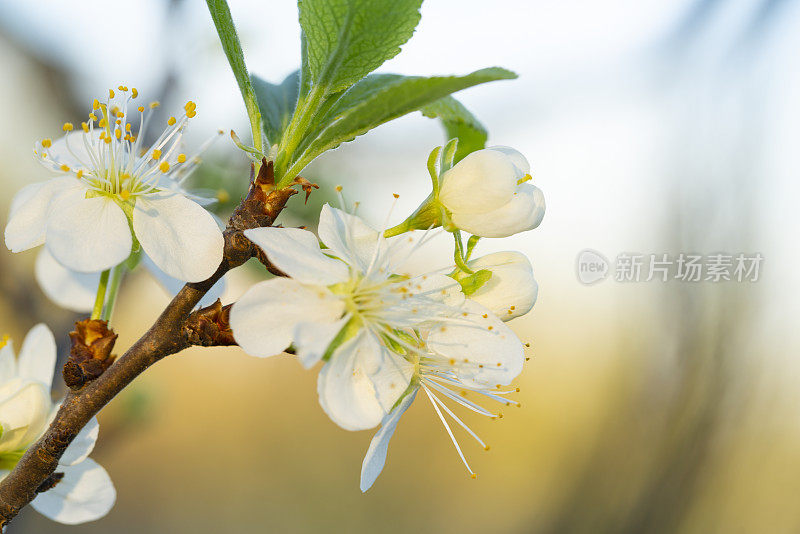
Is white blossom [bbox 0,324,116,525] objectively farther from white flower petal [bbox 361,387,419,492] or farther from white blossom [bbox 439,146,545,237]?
white blossom [bbox 439,146,545,237]

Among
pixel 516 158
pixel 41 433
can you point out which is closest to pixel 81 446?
pixel 41 433

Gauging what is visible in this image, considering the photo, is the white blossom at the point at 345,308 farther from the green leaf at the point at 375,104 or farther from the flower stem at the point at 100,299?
the flower stem at the point at 100,299

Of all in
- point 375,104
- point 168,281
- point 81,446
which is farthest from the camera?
point 168,281

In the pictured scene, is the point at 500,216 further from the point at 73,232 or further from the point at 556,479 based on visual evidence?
the point at 556,479

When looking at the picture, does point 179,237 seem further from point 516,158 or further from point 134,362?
point 516,158

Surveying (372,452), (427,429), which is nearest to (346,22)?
(372,452)

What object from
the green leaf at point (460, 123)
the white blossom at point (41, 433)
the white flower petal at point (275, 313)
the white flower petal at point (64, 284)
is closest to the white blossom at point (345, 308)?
the white flower petal at point (275, 313)
